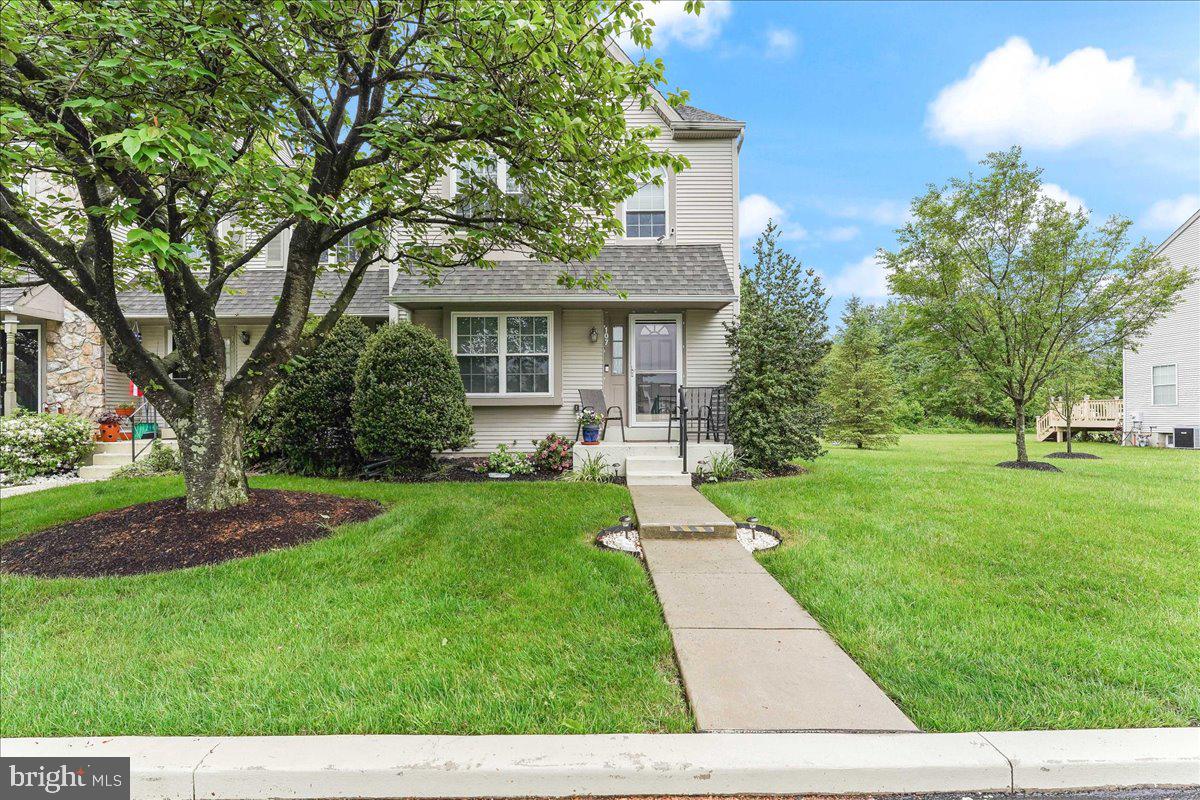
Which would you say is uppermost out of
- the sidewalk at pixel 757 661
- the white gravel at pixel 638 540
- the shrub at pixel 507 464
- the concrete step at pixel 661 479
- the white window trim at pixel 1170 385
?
the white window trim at pixel 1170 385

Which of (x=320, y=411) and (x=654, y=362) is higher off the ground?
(x=654, y=362)

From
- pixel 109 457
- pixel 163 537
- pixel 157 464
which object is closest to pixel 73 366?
pixel 109 457

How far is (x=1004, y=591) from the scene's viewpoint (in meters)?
3.56

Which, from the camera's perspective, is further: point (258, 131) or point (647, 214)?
point (647, 214)

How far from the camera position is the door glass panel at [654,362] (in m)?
9.34

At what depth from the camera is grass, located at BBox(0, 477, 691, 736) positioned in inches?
88.2

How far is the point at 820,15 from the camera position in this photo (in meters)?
7.89

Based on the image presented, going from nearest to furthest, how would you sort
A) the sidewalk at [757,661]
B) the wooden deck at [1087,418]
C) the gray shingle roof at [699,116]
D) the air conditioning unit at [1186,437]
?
the sidewalk at [757,661], the gray shingle roof at [699,116], the air conditioning unit at [1186,437], the wooden deck at [1087,418]

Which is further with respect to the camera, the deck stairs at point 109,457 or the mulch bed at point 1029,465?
the mulch bed at point 1029,465

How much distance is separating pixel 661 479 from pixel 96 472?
949 centimetres

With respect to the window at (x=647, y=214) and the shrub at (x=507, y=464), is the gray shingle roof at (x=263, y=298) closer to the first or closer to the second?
the shrub at (x=507, y=464)

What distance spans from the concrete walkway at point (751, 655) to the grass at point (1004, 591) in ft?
0.56

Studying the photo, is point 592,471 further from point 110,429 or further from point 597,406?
point 110,429

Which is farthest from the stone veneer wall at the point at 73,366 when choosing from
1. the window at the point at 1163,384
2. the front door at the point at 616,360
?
the window at the point at 1163,384
